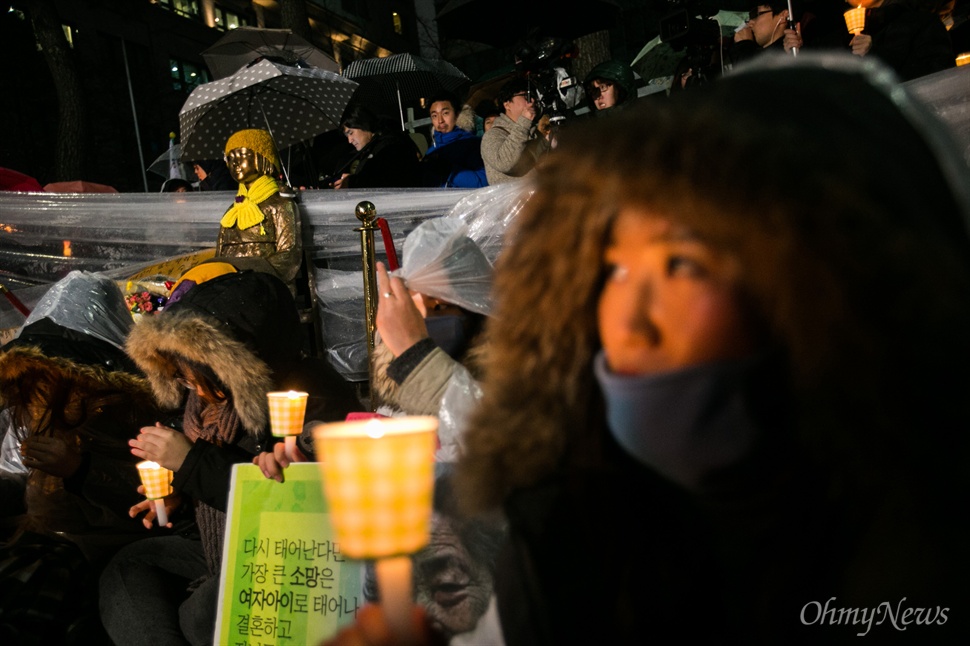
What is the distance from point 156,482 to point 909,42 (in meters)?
4.16

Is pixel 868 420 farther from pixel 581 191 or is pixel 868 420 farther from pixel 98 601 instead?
A: pixel 98 601

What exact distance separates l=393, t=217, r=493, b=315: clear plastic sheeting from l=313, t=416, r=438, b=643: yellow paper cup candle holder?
125 centimetres

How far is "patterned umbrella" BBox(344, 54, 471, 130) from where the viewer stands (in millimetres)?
9203

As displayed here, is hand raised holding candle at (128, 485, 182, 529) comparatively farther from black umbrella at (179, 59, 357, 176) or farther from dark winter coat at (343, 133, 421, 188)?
black umbrella at (179, 59, 357, 176)

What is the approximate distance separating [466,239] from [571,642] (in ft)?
5.05

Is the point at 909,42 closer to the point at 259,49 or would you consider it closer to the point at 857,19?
the point at 857,19

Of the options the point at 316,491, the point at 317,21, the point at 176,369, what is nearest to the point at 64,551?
the point at 176,369

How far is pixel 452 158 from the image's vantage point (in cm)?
665

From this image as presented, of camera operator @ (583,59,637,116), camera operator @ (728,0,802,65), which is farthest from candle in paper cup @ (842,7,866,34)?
camera operator @ (583,59,637,116)

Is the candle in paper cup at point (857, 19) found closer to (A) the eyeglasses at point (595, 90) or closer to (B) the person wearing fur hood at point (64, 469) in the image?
(A) the eyeglasses at point (595, 90)

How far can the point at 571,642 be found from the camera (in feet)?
3.53

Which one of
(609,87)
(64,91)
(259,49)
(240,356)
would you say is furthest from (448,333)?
(64,91)

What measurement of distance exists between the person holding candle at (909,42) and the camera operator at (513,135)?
174cm

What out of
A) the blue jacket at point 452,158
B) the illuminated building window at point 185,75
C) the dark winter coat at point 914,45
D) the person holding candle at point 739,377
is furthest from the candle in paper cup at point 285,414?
the illuminated building window at point 185,75
